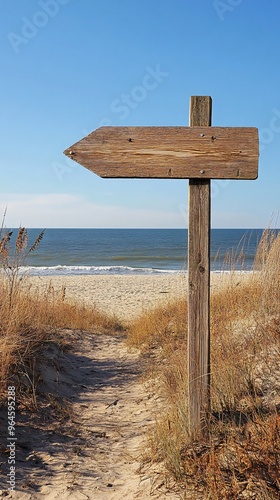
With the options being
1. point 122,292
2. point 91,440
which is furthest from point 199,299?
point 122,292

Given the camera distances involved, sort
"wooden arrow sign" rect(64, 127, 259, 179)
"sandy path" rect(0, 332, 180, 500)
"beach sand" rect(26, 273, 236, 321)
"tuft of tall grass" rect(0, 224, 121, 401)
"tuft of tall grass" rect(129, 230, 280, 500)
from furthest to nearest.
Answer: "beach sand" rect(26, 273, 236, 321)
"tuft of tall grass" rect(0, 224, 121, 401)
"wooden arrow sign" rect(64, 127, 259, 179)
"sandy path" rect(0, 332, 180, 500)
"tuft of tall grass" rect(129, 230, 280, 500)

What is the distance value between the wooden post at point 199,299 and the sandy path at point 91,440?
2.07 ft

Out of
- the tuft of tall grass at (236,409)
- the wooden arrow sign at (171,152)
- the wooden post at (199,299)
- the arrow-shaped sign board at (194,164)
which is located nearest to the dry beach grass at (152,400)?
the tuft of tall grass at (236,409)

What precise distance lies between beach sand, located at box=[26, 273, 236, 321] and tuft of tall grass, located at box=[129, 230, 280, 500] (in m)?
5.25

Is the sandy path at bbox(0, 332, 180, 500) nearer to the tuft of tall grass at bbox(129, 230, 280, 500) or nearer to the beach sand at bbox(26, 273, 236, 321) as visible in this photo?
the tuft of tall grass at bbox(129, 230, 280, 500)

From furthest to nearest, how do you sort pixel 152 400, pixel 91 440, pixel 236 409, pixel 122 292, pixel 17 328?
pixel 122 292
pixel 17 328
pixel 152 400
pixel 91 440
pixel 236 409

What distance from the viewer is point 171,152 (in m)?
3.49

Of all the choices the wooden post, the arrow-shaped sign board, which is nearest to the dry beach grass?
the wooden post

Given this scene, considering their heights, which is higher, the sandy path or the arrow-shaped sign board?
the arrow-shaped sign board

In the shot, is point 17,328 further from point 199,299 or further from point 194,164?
point 194,164

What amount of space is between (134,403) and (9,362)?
4.67ft

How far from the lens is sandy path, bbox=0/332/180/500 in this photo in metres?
3.37

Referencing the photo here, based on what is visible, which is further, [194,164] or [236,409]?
[236,409]

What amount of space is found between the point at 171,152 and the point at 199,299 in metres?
1.11
